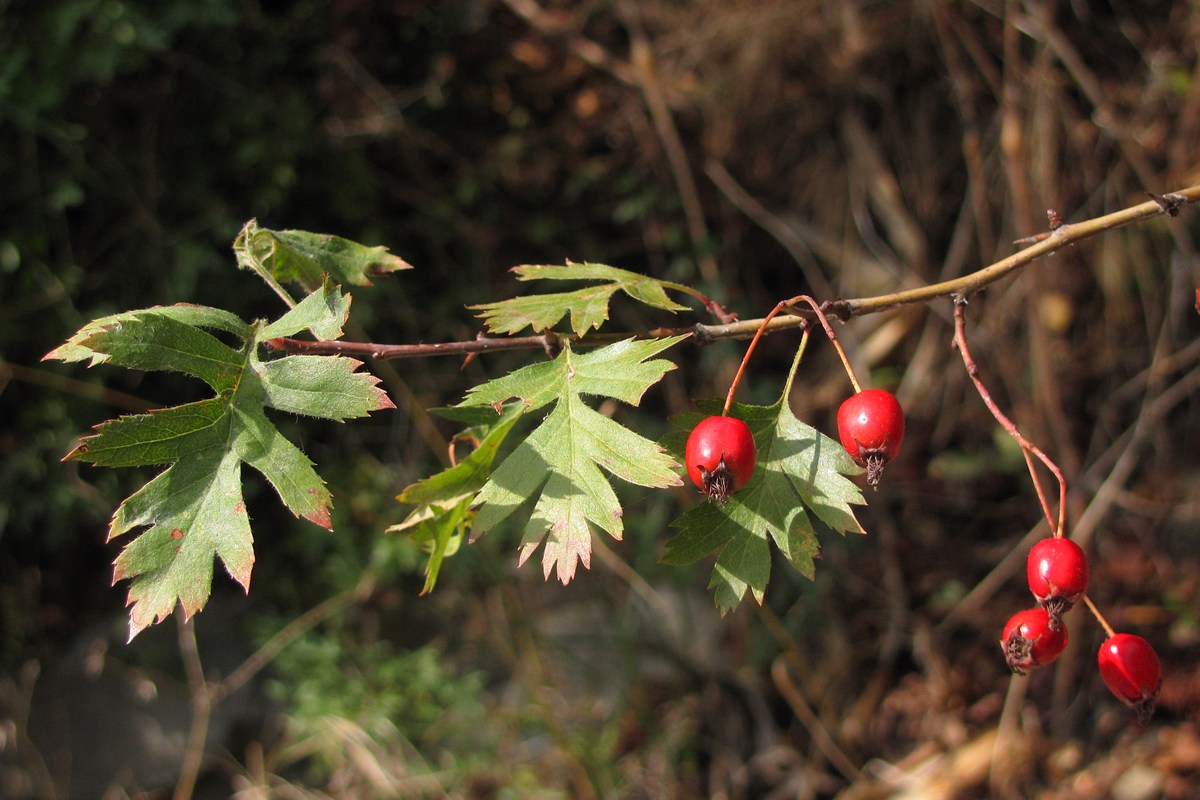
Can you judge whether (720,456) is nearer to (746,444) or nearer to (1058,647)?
(746,444)

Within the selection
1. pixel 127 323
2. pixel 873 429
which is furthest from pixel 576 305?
pixel 127 323

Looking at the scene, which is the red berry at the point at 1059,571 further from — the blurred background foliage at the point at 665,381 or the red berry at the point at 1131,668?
the blurred background foliage at the point at 665,381

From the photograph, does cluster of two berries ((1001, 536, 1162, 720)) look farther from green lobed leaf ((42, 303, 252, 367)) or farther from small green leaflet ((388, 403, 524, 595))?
green lobed leaf ((42, 303, 252, 367))

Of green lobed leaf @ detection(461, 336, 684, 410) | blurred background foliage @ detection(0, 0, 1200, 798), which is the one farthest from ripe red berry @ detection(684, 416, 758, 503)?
blurred background foliage @ detection(0, 0, 1200, 798)

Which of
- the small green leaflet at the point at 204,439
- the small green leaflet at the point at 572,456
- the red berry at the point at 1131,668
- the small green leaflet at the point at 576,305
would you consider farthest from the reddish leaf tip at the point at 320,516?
the red berry at the point at 1131,668

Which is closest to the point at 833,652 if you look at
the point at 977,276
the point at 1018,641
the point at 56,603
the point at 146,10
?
the point at 1018,641
